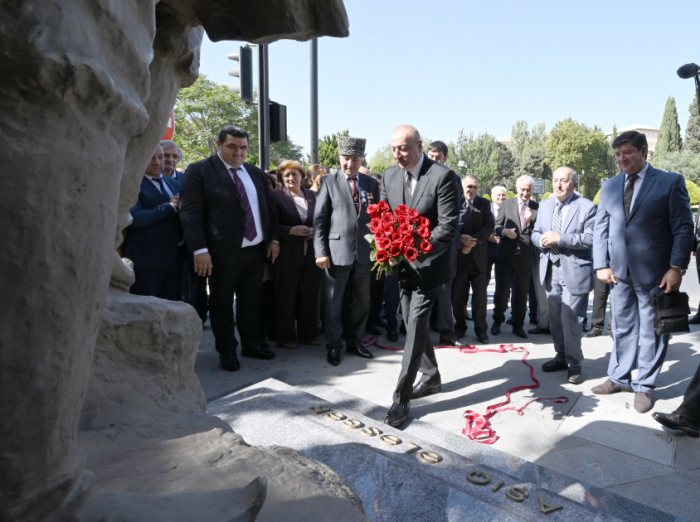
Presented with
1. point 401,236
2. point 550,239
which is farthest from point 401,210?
point 550,239

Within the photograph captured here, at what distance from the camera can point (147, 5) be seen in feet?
3.26

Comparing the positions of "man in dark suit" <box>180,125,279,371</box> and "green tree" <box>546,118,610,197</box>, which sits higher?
"green tree" <box>546,118,610,197</box>

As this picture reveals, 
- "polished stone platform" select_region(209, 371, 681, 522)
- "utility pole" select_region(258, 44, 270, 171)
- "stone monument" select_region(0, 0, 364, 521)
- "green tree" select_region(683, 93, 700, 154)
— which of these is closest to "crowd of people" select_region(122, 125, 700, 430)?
"utility pole" select_region(258, 44, 270, 171)

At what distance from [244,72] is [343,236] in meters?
2.97

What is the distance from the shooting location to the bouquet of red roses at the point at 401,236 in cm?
332

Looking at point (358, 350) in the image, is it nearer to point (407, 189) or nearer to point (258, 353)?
point (258, 353)

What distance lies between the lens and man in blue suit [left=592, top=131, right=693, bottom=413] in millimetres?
3697

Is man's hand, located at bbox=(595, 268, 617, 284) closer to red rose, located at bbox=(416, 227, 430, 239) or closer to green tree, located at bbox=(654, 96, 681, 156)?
red rose, located at bbox=(416, 227, 430, 239)

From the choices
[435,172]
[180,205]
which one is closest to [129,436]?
[435,172]

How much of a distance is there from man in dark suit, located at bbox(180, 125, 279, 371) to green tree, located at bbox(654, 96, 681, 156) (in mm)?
54598

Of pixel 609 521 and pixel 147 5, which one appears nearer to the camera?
pixel 147 5

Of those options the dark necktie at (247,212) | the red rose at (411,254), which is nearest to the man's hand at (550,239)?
the red rose at (411,254)

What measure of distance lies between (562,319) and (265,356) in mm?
2851

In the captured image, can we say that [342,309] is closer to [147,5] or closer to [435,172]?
[435,172]
